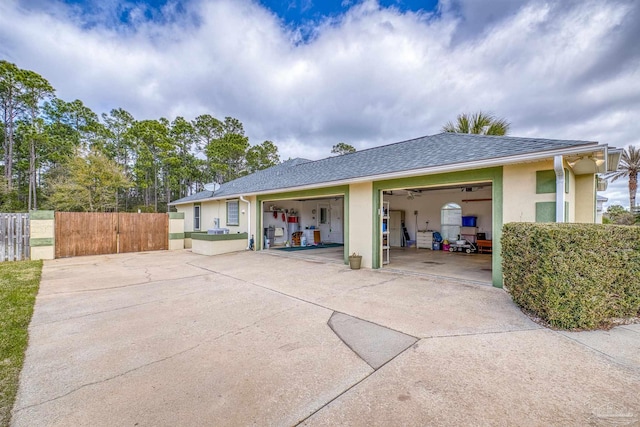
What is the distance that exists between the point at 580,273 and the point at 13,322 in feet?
26.9

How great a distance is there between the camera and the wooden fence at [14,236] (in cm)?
927

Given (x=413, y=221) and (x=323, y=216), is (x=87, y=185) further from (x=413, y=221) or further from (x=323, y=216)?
(x=413, y=221)

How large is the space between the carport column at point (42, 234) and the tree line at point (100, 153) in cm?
1319

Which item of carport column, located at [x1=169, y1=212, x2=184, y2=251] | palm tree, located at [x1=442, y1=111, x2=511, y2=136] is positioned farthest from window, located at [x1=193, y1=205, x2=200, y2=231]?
palm tree, located at [x1=442, y1=111, x2=511, y2=136]

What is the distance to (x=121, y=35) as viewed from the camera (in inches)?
356

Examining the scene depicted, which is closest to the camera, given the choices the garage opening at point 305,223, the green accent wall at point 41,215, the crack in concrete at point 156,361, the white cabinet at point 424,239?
the crack in concrete at point 156,361

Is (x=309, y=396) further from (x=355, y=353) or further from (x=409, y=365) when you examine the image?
(x=409, y=365)

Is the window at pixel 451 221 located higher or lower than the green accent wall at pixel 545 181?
lower

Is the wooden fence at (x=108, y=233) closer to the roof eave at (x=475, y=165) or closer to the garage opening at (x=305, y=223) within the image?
the garage opening at (x=305, y=223)

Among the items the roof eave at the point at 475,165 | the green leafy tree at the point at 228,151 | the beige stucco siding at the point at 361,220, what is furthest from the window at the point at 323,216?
the green leafy tree at the point at 228,151

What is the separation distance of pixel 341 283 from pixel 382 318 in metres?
2.30

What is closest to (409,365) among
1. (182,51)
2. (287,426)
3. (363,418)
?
(363,418)

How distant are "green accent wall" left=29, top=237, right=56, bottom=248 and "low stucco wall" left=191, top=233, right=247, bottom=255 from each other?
5030 millimetres

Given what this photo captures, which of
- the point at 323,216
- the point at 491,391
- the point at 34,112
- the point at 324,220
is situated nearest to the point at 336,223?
the point at 324,220
